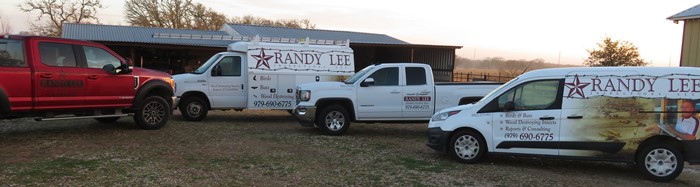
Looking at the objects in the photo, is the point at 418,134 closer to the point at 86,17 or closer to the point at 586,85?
the point at 586,85

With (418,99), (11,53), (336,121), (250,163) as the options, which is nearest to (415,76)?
(418,99)

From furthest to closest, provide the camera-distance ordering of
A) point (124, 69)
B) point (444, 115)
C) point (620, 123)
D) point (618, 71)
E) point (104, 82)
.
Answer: point (124, 69)
point (104, 82)
point (444, 115)
point (618, 71)
point (620, 123)

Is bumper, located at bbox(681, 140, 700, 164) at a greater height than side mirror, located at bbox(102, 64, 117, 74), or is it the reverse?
side mirror, located at bbox(102, 64, 117, 74)

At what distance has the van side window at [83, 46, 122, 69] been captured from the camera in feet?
30.3

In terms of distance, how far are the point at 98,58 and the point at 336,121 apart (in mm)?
4751

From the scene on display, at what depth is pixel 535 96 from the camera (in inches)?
301

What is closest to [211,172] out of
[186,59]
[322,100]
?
[322,100]

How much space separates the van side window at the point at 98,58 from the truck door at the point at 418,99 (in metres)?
5.76

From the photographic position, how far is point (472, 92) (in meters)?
10.7

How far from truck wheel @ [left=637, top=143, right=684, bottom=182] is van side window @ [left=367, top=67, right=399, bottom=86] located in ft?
16.3

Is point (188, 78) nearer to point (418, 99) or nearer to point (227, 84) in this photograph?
point (227, 84)

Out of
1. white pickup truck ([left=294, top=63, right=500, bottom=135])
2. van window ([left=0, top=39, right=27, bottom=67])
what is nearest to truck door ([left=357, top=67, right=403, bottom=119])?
white pickup truck ([left=294, top=63, right=500, bottom=135])

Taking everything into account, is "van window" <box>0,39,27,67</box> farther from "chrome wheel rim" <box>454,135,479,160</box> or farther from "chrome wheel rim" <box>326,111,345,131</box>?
"chrome wheel rim" <box>454,135,479,160</box>

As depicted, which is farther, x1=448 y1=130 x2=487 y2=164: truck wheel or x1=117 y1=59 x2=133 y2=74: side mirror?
x1=117 y1=59 x2=133 y2=74: side mirror
